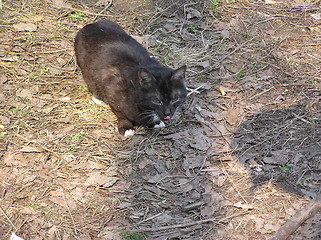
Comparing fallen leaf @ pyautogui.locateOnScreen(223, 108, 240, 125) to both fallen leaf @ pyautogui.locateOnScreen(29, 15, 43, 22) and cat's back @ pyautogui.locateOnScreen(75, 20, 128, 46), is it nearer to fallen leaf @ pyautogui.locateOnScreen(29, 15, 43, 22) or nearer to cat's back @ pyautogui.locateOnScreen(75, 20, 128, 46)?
cat's back @ pyautogui.locateOnScreen(75, 20, 128, 46)

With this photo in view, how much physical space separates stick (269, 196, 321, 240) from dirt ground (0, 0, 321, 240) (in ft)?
0.29

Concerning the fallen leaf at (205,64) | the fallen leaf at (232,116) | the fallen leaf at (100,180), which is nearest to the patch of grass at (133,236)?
the fallen leaf at (100,180)

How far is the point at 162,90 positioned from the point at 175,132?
0.68 m

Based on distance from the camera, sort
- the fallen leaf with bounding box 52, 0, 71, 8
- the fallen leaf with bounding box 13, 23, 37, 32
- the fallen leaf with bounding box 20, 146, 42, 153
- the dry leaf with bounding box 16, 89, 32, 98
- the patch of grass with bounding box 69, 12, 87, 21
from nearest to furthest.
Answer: the fallen leaf with bounding box 20, 146, 42, 153 < the dry leaf with bounding box 16, 89, 32, 98 < the fallen leaf with bounding box 13, 23, 37, 32 < the patch of grass with bounding box 69, 12, 87, 21 < the fallen leaf with bounding box 52, 0, 71, 8

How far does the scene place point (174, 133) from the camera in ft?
17.7

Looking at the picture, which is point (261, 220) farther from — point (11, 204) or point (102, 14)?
point (102, 14)

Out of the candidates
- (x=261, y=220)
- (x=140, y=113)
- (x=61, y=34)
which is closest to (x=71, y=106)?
(x=140, y=113)

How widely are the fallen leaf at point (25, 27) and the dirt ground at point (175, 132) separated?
0.03 meters

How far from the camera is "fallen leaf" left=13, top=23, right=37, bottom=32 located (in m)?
6.94

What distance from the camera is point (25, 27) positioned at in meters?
6.97

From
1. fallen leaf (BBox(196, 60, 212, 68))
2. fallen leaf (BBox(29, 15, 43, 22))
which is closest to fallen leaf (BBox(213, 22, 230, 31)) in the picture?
fallen leaf (BBox(196, 60, 212, 68))

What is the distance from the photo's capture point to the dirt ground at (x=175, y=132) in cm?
421

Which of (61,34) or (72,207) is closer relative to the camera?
(72,207)

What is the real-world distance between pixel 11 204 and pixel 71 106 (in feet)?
5.98
